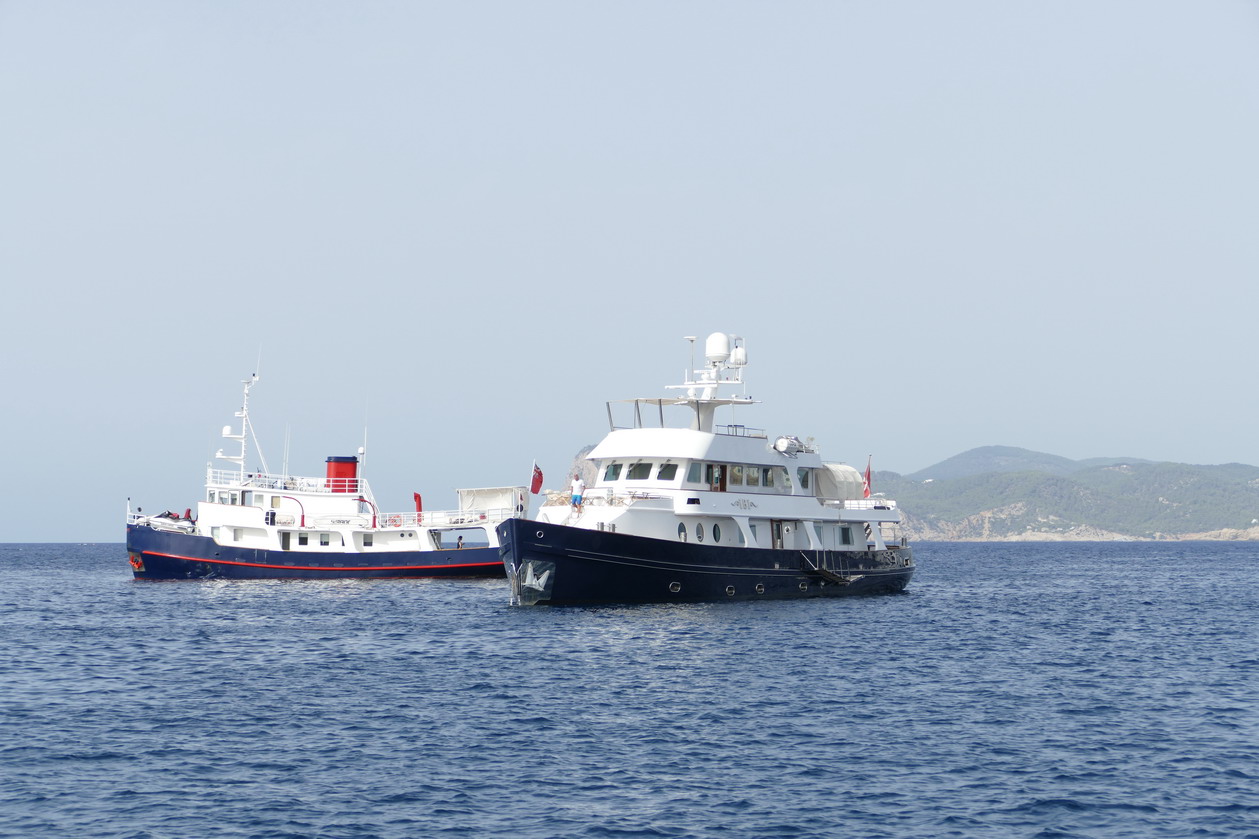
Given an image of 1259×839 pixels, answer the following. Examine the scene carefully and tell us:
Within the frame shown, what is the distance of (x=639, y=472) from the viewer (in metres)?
49.7

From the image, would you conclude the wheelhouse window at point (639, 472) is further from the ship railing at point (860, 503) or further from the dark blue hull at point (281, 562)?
the dark blue hull at point (281, 562)

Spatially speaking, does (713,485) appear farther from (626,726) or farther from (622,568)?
(626,726)

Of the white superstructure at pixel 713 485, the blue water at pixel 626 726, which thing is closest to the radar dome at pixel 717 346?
the white superstructure at pixel 713 485

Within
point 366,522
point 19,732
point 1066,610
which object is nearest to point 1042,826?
point 19,732

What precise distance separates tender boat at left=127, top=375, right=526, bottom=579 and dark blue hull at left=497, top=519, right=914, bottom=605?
23477mm

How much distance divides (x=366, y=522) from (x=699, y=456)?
29.4 meters

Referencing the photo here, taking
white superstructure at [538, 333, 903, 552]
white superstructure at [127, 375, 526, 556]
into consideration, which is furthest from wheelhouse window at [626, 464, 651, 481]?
white superstructure at [127, 375, 526, 556]

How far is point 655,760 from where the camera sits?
23516 millimetres

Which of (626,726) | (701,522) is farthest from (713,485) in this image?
(626,726)

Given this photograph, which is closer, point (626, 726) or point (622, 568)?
point (626, 726)

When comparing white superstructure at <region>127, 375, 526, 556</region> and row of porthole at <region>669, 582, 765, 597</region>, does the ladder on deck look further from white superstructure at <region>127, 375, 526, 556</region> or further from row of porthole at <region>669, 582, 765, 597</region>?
white superstructure at <region>127, 375, 526, 556</region>

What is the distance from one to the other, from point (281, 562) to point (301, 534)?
2250 millimetres

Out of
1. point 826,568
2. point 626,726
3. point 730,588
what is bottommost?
point 626,726

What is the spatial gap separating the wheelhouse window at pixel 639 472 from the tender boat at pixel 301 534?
74.4 feet
